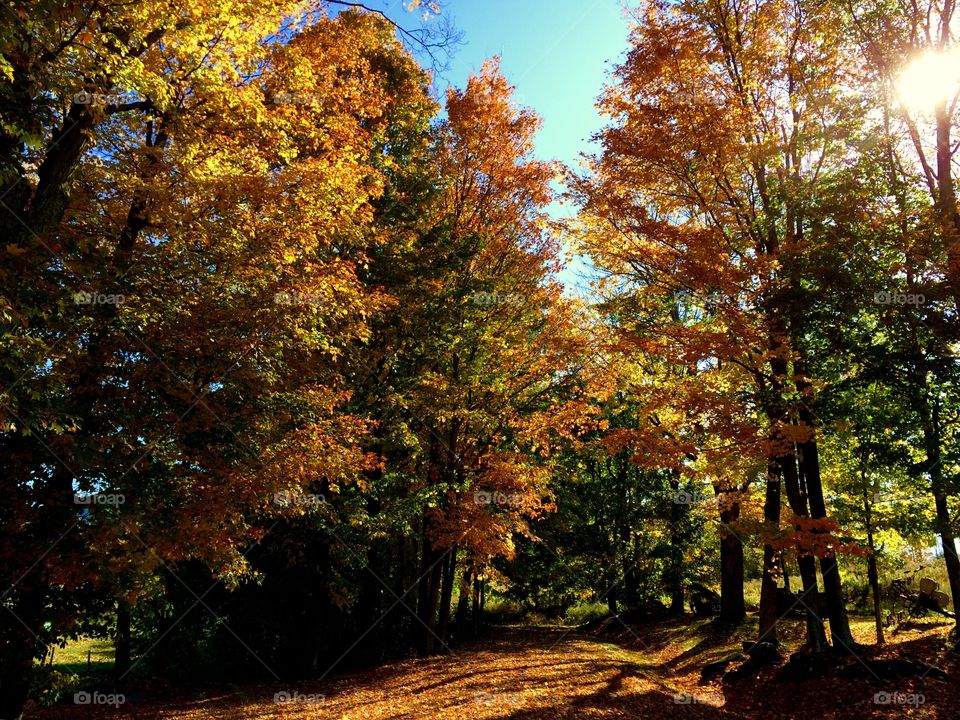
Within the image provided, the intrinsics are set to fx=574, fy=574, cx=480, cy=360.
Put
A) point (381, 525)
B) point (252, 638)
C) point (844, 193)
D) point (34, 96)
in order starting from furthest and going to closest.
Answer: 1. point (252, 638)
2. point (381, 525)
3. point (844, 193)
4. point (34, 96)

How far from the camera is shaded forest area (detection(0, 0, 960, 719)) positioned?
24.8 ft

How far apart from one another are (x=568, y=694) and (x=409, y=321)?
8427 mm

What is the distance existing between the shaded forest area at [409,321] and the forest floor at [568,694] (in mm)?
448

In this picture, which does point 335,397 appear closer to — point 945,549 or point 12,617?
point 12,617

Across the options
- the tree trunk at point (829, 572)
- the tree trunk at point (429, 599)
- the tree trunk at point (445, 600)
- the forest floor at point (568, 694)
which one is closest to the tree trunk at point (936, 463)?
the tree trunk at point (829, 572)

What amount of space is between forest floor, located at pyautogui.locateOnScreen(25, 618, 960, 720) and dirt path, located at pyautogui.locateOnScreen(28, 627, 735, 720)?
22mm

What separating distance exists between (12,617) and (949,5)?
18.7 metres

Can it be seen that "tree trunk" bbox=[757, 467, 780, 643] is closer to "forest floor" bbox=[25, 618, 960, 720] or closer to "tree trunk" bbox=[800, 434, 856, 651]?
"forest floor" bbox=[25, 618, 960, 720]

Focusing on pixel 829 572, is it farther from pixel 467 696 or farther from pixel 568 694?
pixel 467 696

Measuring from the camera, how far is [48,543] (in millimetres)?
7547

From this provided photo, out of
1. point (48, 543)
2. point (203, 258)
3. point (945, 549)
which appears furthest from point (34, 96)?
point (945, 549)

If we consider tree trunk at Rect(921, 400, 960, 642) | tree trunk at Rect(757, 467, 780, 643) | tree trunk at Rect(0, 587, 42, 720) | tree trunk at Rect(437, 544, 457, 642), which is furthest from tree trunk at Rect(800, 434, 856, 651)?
tree trunk at Rect(0, 587, 42, 720)

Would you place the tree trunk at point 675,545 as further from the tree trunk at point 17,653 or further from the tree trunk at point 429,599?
the tree trunk at point 17,653

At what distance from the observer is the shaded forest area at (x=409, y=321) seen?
7.57 meters
